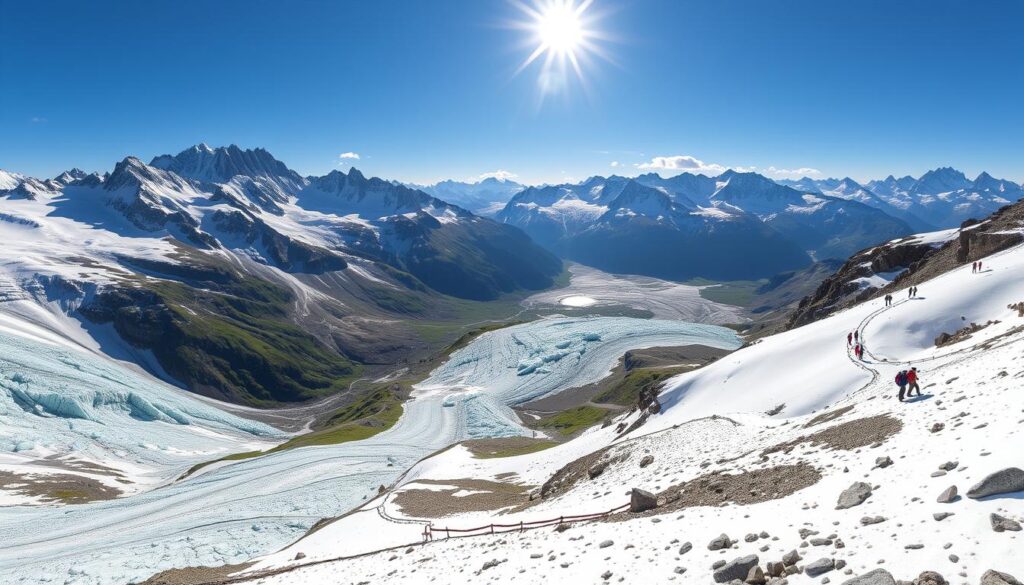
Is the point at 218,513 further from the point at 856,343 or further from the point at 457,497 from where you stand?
the point at 856,343

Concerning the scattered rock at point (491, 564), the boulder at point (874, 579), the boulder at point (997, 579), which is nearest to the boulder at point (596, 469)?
the scattered rock at point (491, 564)

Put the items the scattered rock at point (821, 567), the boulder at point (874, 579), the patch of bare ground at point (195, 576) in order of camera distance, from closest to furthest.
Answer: the boulder at point (874, 579)
the scattered rock at point (821, 567)
the patch of bare ground at point (195, 576)

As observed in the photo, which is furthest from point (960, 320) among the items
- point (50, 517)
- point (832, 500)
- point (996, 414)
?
point (50, 517)

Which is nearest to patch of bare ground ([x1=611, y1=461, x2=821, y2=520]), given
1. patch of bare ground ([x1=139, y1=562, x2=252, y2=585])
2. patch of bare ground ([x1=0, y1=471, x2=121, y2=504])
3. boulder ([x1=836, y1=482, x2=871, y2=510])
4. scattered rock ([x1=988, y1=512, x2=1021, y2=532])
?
boulder ([x1=836, y1=482, x2=871, y2=510])

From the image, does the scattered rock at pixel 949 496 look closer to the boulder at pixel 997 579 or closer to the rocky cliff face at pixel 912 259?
the boulder at pixel 997 579

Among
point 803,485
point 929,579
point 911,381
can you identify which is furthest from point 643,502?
point 911,381

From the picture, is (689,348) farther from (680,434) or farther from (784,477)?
(784,477)
